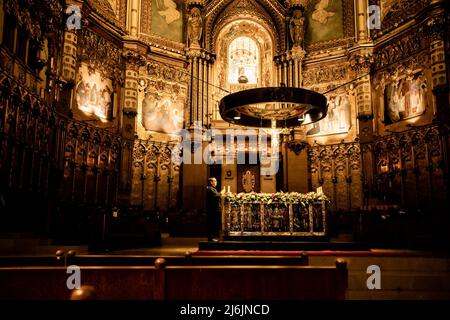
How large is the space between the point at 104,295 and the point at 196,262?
120 centimetres

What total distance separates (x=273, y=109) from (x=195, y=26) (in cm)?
985

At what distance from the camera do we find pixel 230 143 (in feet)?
63.5

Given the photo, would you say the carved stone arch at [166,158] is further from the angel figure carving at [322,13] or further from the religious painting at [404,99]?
the angel figure carving at [322,13]

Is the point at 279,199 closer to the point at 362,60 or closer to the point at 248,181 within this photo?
the point at 248,181

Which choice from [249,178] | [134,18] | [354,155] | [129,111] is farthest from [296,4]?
[129,111]

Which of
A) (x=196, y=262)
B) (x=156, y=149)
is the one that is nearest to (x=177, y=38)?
(x=156, y=149)

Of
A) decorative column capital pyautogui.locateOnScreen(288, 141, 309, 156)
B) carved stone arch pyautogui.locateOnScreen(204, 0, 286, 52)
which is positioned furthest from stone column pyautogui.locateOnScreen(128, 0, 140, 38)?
decorative column capital pyautogui.locateOnScreen(288, 141, 309, 156)

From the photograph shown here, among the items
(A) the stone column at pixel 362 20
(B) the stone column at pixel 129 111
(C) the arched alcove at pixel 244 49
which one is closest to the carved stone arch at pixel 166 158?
(B) the stone column at pixel 129 111

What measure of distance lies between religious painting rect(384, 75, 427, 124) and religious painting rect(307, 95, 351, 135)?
2.03 meters

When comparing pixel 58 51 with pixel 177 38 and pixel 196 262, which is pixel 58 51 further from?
pixel 196 262

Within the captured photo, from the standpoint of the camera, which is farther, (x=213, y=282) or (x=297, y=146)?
(x=297, y=146)

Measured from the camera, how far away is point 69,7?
587 inches

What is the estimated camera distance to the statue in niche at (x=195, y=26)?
20000mm

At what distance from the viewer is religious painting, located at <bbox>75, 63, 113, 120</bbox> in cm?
1556
